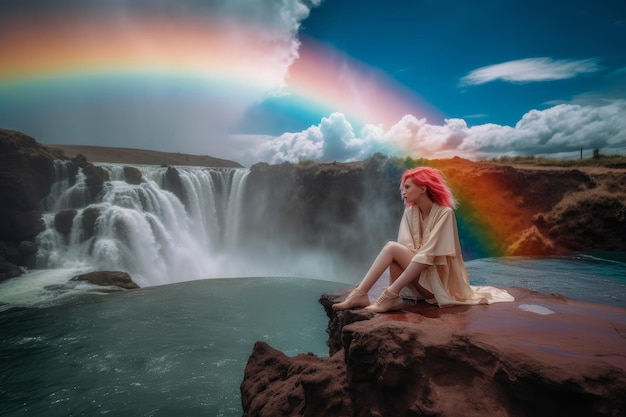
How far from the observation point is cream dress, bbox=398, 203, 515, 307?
3824 mm

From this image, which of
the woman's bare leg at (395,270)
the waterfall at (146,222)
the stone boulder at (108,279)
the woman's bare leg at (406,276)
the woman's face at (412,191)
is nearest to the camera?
the woman's bare leg at (406,276)

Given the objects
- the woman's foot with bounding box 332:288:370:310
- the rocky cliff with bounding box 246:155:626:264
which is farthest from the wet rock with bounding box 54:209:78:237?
the woman's foot with bounding box 332:288:370:310

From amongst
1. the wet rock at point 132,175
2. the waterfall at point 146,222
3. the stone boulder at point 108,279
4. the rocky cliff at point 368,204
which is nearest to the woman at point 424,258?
the rocky cliff at point 368,204

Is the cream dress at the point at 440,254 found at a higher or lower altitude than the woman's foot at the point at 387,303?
higher

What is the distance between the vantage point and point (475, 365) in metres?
2.80

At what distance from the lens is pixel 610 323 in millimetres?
3439

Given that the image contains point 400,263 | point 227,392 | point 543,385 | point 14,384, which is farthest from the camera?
point 14,384

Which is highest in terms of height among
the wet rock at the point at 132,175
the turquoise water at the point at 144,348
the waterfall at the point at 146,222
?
the wet rock at the point at 132,175

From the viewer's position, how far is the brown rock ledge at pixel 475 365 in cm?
239

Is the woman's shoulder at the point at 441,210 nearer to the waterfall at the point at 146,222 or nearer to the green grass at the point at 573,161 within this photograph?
the waterfall at the point at 146,222

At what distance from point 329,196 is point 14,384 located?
19196mm

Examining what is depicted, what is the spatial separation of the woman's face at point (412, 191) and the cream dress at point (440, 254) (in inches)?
5.6

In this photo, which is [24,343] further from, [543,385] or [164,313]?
[543,385]

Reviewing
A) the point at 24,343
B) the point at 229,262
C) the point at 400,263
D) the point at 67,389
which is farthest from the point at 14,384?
the point at 229,262
